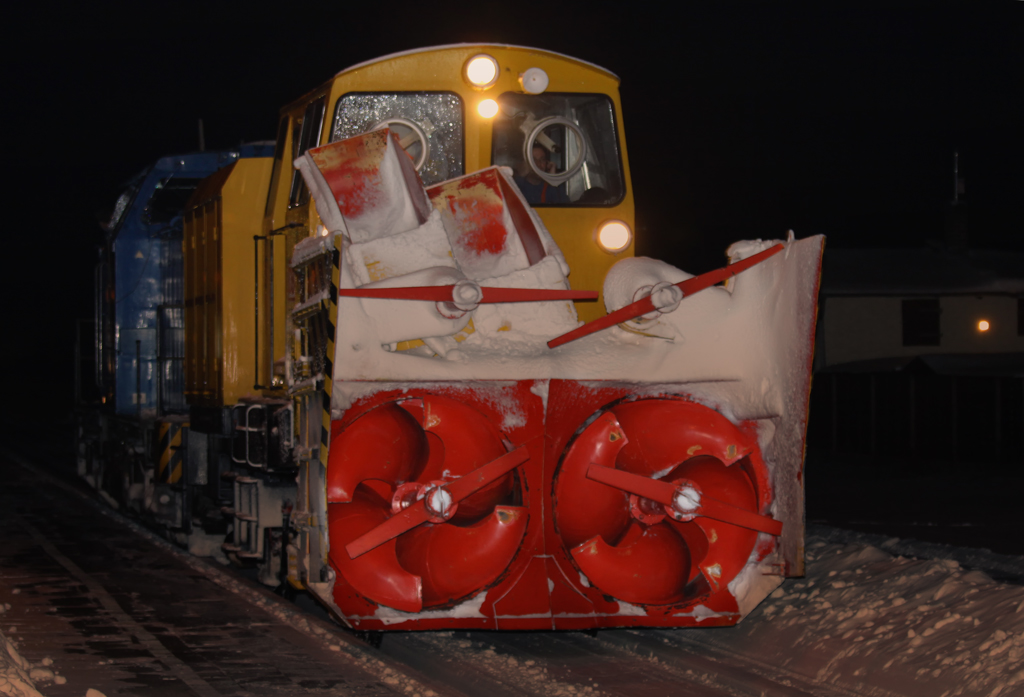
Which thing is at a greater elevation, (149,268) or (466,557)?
(149,268)

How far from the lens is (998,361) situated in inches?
1203

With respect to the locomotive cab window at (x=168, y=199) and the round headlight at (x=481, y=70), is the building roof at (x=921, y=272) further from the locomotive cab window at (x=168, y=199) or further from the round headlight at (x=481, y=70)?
the round headlight at (x=481, y=70)

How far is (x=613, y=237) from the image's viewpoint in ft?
23.4

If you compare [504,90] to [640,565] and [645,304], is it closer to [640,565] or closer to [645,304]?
[645,304]

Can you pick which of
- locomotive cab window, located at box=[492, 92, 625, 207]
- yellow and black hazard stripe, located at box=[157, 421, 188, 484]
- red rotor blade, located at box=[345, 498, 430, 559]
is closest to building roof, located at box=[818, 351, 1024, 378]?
yellow and black hazard stripe, located at box=[157, 421, 188, 484]

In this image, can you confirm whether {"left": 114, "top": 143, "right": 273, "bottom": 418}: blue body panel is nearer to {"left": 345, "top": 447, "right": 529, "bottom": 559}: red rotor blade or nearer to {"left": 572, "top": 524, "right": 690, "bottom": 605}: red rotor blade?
{"left": 345, "top": 447, "right": 529, "bottom": 559}: red rotor blade

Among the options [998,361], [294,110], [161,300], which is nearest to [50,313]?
[998,361]

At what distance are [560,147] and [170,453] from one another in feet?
17.1

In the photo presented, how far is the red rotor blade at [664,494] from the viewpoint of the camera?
5.48m

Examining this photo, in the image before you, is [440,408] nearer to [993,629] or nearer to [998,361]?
[993,629]

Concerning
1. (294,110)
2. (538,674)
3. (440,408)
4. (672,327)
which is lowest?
(538,674)

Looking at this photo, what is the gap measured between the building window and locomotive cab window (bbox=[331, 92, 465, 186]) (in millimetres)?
31005

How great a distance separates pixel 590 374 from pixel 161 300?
7485mm

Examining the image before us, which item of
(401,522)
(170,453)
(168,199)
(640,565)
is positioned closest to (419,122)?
(401,522)
